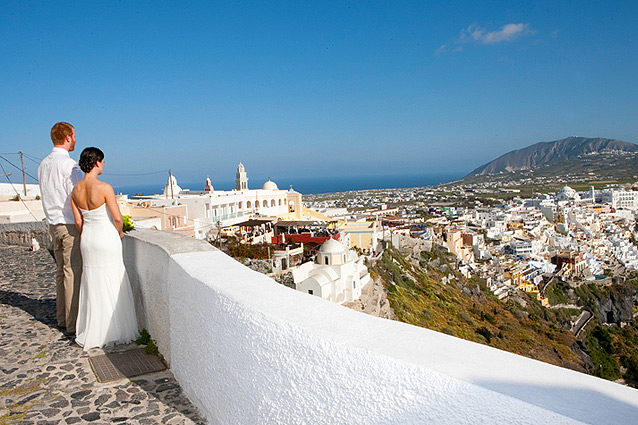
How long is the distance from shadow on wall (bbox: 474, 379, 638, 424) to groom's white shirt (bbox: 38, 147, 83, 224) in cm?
333

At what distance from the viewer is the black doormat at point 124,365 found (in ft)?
9.80

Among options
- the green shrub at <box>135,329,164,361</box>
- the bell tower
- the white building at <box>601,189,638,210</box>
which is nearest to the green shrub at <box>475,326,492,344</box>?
the bell tower

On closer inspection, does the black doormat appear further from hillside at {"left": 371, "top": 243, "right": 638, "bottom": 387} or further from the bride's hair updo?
hillside at {"left": 371, "top": 243, "right": 638, "bottom": 387}

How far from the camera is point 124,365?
10.2ft

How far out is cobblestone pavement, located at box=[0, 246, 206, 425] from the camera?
250cm

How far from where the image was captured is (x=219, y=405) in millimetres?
2285

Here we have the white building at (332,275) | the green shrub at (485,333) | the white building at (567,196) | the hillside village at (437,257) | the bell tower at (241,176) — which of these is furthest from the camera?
the white building at (567,196)

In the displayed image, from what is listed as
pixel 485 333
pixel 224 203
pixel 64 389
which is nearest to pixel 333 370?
pixel 64 389

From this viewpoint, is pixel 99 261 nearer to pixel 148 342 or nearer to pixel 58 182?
pixel 148 342

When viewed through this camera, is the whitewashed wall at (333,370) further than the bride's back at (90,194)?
No

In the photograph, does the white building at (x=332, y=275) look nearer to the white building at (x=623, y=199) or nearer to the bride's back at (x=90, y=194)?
the bride's back at (x=90, y=194)

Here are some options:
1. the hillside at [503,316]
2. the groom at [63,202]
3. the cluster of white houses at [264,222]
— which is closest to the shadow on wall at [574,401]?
the groom at [63,202]

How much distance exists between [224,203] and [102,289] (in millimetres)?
24838

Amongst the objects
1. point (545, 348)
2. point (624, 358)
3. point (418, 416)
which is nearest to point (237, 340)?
point (418, 416)
